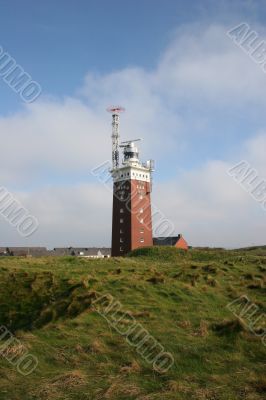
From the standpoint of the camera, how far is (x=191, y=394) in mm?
10391

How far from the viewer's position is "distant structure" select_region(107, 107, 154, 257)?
65000 mm

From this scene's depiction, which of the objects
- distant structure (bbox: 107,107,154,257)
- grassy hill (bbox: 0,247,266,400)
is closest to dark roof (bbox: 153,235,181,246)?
distant structure (bbox: 107,107,154,257)

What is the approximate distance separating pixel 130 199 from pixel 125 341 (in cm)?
5200

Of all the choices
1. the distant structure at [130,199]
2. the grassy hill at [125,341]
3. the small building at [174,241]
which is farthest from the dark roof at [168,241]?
the grassy hill at [125,341]

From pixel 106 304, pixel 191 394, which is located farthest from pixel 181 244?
pixel 191 394

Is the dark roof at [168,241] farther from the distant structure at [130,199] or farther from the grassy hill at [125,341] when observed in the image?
the grassy hill at [125,341]

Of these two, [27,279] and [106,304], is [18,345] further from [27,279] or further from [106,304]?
[27,279]

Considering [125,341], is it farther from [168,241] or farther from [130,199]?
[168,241]

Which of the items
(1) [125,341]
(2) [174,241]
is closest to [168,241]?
(2) [174,241]

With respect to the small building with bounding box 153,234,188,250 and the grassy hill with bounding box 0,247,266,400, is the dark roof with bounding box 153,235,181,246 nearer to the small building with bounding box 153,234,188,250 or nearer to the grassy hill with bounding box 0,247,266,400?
the small building with bounding box 153,234,188,250

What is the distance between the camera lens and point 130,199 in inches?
2586

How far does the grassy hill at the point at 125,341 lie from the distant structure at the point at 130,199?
136ft

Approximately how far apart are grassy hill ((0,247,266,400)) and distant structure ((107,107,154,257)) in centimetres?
4132

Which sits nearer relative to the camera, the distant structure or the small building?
the distant structure
